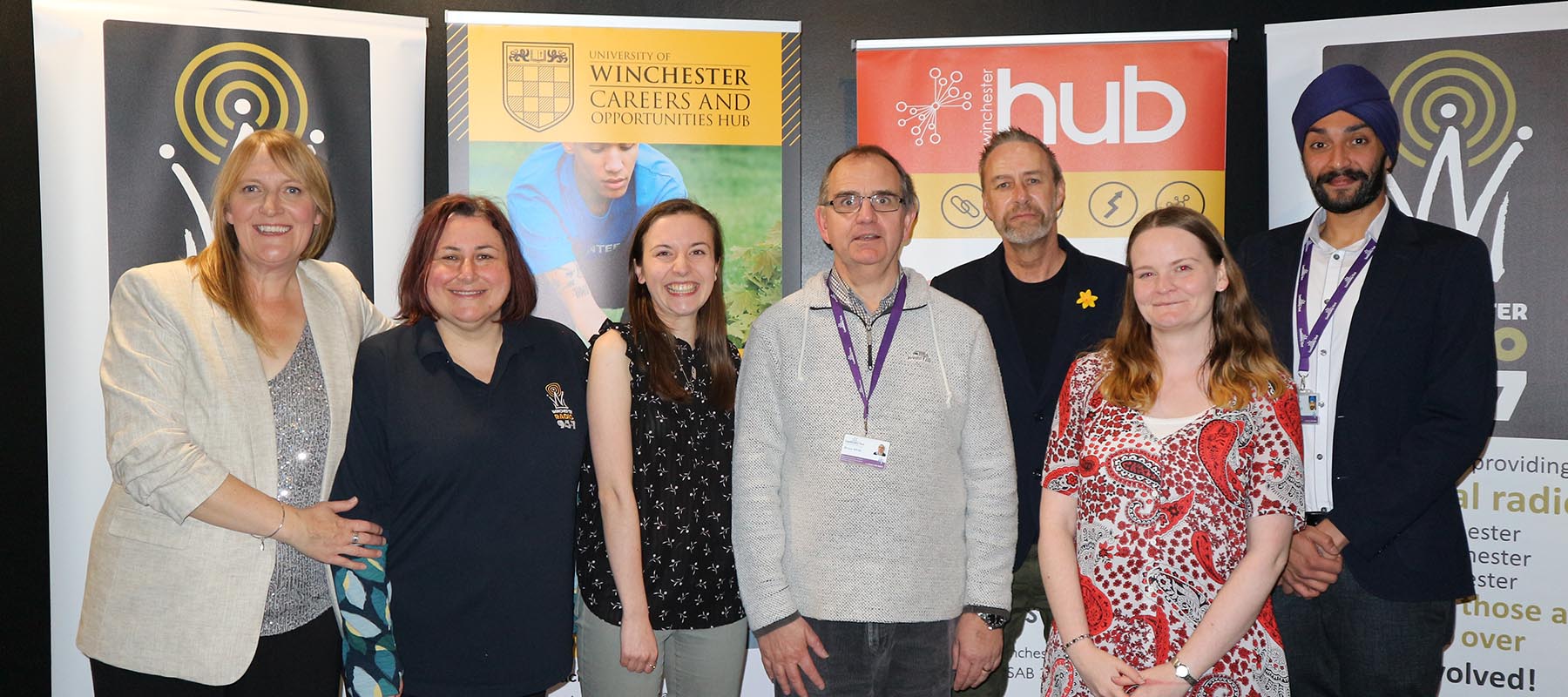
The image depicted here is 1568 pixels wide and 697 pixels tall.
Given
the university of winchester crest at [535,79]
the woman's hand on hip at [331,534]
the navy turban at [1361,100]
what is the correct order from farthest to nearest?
the university of winchester crest at [535,79] → the navy turban at [1361,100] → the woman's hand on hip at [331,534]

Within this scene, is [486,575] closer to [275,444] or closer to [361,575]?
[361,575]

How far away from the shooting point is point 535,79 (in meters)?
3.79

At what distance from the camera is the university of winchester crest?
3.78 m

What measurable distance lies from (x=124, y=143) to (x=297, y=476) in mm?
1906

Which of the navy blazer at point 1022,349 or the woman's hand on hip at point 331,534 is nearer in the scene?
the woman's hand on hip at point 331,534

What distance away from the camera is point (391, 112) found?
3738 mm

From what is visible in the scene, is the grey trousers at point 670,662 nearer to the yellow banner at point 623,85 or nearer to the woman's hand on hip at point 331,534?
the woman's hand on hip at point 331,534

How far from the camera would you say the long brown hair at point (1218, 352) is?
2193mm

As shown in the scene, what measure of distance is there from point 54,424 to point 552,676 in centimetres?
238

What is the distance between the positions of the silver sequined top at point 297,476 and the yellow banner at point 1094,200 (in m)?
2.37

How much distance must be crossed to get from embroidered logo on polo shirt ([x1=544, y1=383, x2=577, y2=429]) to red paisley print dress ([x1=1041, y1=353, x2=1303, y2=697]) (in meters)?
1.22

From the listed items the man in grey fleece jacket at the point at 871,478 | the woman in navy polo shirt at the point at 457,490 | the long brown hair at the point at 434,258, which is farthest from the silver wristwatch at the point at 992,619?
the long brown hair at the point at 434,258

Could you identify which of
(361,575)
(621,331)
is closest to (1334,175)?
(621,331)

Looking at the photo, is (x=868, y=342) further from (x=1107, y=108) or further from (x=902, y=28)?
(x=902, y=28)
